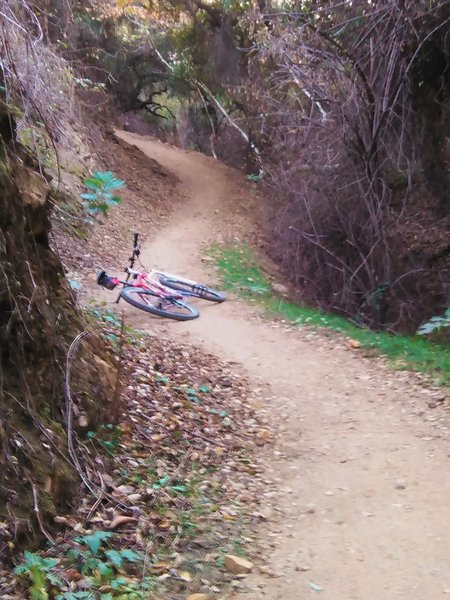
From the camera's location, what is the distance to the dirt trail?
317 cm

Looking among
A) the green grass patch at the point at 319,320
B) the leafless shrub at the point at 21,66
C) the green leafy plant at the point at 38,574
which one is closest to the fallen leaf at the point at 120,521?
the green leafy plant at the point at 38,574

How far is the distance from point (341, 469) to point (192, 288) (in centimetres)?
521

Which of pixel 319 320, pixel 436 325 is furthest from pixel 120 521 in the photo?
pixel 319 320

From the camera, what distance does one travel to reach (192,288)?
935 cm

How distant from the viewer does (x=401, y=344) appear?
24.0 feet

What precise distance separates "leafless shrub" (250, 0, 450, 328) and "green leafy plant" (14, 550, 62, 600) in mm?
8226

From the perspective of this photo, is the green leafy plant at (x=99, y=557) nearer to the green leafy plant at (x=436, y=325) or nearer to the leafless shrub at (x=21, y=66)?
the leafless shrub at (x=21, y=66)

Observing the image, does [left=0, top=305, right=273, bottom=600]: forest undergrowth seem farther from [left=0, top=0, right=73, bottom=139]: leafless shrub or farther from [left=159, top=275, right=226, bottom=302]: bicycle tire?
[left=159, top=275, right=226, bottom=302]: bicycle tire

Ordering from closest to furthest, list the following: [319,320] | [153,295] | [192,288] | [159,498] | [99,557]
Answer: [99,557] < [159,498] < [153,295] < [319,320] < [192,288]

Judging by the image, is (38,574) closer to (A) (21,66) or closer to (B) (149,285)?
(A) (21,66)

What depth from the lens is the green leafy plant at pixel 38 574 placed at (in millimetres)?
2479

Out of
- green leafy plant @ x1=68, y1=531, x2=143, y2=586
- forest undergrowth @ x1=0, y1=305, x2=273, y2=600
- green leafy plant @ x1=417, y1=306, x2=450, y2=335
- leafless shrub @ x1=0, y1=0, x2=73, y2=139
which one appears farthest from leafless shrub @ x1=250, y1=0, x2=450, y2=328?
green leafy plant @ x1=68, y1=531, x2=143, y2=586

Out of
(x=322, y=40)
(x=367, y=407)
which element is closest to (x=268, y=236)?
(x=322, y=40)

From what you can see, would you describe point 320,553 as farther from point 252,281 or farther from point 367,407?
point 252,281
